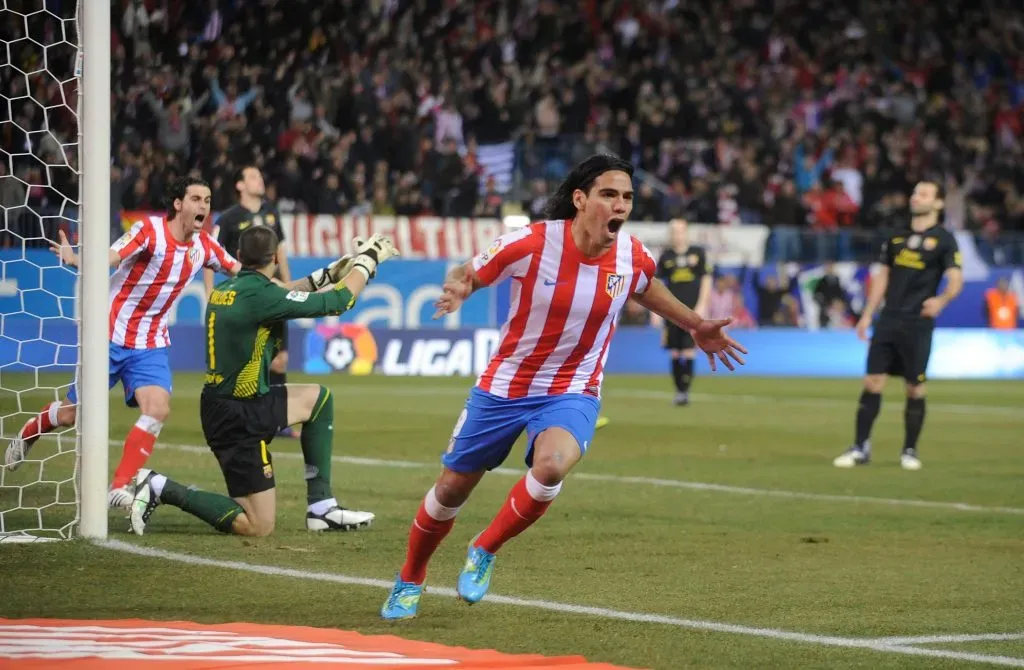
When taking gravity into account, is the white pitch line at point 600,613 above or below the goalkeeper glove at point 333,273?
below

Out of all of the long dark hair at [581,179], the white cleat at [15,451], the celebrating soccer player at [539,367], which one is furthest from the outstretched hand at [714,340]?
the white cleat at [15,451]

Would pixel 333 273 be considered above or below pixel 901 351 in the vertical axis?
above

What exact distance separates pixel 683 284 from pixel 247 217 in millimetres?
7789

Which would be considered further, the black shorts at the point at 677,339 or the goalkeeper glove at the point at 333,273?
the black shorts at the point at 677,339

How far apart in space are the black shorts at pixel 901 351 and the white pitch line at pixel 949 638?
22.6ft

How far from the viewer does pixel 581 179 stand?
623 cm

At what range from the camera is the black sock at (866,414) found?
12.7m

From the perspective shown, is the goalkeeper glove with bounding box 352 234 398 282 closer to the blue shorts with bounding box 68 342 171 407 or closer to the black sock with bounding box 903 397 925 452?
the blue shorts with bounding box 68 342 171 407

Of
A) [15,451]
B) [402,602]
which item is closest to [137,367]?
[15,451]

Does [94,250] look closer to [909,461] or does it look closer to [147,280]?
[147,280]

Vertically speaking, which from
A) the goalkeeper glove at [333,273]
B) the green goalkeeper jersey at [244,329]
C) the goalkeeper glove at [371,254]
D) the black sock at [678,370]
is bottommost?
the black sock at [678,370]

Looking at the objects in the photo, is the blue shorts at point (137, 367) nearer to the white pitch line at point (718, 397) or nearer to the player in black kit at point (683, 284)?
the white pitch line at point (718, 397)

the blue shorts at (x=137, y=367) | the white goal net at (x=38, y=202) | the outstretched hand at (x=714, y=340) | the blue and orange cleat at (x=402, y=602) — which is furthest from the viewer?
the blue shorts at (x=137, y=367)

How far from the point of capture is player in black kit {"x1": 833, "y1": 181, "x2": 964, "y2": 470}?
12.6m
